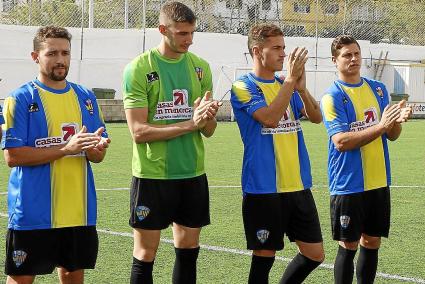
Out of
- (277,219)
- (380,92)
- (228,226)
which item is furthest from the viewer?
(228,226)

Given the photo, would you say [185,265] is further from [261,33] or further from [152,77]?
[261,33]

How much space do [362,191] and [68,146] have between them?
7.58ft

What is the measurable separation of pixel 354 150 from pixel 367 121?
227mm

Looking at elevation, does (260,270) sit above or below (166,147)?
below

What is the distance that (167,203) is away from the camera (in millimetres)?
6031

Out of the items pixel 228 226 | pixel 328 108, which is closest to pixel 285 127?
pixel 328 108

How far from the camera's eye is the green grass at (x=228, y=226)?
7.68m

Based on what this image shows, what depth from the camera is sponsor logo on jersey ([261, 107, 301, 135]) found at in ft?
20.1

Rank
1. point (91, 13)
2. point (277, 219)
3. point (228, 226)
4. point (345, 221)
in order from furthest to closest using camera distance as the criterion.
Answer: point (91, 13) < point (228, 226) < point (345, 221) < point (277, 219)

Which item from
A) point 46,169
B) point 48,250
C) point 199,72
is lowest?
point 48,250

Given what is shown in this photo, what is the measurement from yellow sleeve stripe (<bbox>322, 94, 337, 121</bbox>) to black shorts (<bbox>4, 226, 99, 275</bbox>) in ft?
6.63

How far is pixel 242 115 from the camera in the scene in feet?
20.5

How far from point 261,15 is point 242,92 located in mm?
27936

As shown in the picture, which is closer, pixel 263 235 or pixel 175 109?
pixel 175 109
